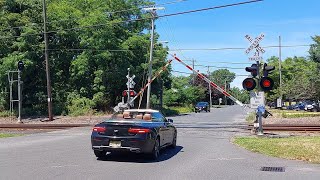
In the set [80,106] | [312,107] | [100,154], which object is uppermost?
[80,106]

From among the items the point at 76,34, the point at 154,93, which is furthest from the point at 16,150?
the point at 154,93

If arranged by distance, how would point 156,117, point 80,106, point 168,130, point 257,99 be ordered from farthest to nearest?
1. point 80,106
2. point 257,99
3. point 168,130
4. point 156,117

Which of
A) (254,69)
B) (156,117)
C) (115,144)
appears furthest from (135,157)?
(254,69)

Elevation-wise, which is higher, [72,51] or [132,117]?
[72,51]

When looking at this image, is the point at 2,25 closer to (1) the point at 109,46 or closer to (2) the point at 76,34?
(2) the point at 76,34

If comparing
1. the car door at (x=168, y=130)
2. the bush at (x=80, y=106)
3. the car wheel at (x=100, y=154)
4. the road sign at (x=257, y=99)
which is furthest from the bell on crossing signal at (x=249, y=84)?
the bush at (x=80, y=106)

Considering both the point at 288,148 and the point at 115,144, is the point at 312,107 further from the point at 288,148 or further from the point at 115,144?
the point at 115,144

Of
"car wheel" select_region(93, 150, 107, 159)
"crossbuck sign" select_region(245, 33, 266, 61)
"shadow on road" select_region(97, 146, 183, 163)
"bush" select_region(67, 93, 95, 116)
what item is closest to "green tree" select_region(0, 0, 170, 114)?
"bush" select_region(67, 93, 95, 116)

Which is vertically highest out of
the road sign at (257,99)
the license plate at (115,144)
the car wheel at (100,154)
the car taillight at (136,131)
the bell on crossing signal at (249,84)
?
the bell on crossing signal at (249,84)

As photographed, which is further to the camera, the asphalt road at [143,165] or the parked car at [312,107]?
the parked car at [312,107]

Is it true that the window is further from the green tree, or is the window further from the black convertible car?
the green tree

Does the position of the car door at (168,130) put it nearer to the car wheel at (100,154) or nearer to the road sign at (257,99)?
the car wheel at (100,154)

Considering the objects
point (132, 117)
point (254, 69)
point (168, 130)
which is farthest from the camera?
point (254, 69)

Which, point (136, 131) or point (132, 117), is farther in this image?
point (132, 117)
